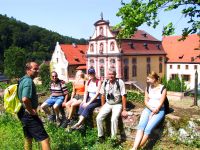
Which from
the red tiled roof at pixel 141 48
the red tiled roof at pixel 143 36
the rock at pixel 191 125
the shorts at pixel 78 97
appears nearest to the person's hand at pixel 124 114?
the rock at pixel 191 125

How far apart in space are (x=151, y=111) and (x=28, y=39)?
96138 millimetres

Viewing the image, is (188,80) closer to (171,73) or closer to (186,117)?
(171,73)

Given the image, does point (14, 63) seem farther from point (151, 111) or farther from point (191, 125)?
point (191, 125)

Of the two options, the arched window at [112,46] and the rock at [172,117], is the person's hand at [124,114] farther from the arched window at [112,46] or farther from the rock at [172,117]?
the arched window at [112,46]

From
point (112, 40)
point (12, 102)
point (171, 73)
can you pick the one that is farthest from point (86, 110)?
point (171, 73)

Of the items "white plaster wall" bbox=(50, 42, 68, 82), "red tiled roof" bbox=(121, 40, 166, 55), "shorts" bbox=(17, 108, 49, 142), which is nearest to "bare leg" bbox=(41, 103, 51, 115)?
"shorts" bbox=(17, 108, 49, 142)

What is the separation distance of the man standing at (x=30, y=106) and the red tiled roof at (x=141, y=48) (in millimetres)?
39159

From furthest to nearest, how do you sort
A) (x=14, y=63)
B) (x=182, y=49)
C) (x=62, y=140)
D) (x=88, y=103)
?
1. (x=14, y=63)
2. (x=182, y=49)
3. (x=88, y=103)
4. (x=62, y=140)

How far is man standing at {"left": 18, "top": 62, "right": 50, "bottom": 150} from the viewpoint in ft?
18.4

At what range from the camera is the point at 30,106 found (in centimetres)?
567

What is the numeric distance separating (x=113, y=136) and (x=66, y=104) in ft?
6.43

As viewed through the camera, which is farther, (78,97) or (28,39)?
(28,39)

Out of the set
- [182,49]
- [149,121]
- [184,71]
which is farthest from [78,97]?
[182,49]

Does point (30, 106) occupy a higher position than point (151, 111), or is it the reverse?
point (30, 106)
